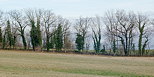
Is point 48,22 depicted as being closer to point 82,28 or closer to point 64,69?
point 82,28

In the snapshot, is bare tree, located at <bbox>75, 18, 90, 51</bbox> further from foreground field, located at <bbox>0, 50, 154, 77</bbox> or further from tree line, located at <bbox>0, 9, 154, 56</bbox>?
foreground field, located at <bbox>0, 50, 154, 77</bbox>

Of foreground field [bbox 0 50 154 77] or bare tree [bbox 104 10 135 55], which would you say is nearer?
foreground field [bbox 0 50 154 77]

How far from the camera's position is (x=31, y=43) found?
298 feet

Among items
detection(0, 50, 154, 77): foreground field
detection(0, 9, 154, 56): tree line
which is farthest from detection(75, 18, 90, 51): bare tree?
detection(0, 50, 154, 77): foreground field

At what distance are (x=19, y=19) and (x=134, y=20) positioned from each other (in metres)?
36.8

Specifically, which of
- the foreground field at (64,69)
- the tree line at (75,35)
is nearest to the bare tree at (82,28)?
the tree line at (75,35)

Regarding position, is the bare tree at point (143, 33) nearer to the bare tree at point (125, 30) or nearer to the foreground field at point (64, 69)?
the bare tree at point (125, 30)

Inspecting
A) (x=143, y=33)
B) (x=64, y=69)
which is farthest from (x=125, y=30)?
(x=64, y=69)

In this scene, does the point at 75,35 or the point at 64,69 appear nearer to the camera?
the point at 64,69

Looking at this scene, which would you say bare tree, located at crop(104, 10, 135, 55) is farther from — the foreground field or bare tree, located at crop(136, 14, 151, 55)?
the foreground field

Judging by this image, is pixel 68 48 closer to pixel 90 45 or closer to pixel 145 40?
pixel 90 45

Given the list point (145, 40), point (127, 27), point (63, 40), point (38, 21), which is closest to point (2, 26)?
point (38, 21)

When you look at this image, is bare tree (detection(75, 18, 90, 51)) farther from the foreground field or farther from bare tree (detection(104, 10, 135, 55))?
the foreground field

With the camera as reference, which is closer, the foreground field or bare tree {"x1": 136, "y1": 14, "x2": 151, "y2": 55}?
the foreground field
